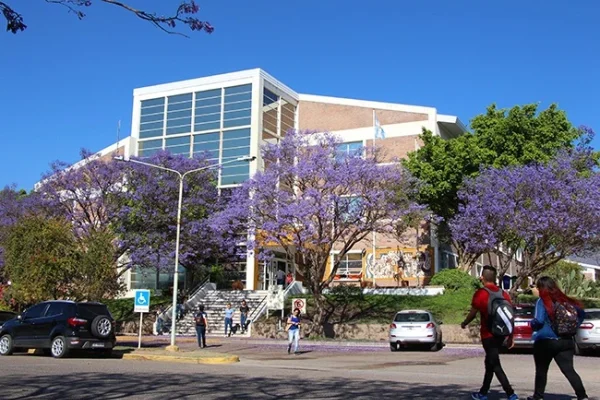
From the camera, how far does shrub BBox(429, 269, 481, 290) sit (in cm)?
3391

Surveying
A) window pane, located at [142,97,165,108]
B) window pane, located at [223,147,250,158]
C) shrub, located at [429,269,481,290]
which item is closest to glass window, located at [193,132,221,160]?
window pane, located at [223,147,250,158]

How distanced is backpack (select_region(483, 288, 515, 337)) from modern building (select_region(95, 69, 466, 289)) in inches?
1245

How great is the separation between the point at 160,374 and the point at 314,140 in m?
22.1

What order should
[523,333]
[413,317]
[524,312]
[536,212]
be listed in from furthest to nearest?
1. [536,212]
2. [413,317]
3. [524,312]
4. [523,333]

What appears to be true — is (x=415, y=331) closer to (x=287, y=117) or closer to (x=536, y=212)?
(x=536, y=212)

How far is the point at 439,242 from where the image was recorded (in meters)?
40.5

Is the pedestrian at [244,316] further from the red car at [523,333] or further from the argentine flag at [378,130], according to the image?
the red car at [523,333]

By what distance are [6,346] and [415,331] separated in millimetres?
13228

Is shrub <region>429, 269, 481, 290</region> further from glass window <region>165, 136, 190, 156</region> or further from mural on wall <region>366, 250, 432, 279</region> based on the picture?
glass window <region>165, 136, 190, 156</region>

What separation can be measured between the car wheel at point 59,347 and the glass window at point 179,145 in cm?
2745

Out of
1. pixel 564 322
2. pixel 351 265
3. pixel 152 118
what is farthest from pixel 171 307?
pixel 564 322

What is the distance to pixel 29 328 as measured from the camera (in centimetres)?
1892

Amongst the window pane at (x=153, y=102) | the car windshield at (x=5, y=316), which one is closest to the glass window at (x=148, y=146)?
the window pane at (x=153, y=102)

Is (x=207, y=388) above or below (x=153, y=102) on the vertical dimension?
below
